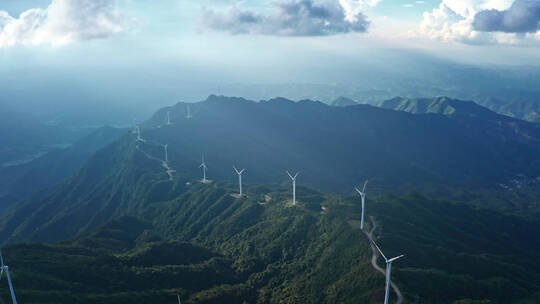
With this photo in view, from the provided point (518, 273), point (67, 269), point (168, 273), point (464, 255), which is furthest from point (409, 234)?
point (67, 269)

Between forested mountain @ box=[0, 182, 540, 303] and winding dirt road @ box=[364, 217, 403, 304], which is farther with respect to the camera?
forested mountain @ box=[0, 182, 540, 303]

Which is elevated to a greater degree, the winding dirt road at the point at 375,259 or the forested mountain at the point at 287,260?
the winding dirt road at the point at 375,259

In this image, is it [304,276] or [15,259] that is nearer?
[15,259]

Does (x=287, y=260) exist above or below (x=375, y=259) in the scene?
below

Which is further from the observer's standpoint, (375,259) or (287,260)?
(287,260)

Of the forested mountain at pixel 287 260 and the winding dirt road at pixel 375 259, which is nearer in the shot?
the winding dirt road at pixel 375 259

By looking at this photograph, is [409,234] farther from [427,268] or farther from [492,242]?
[492,242]

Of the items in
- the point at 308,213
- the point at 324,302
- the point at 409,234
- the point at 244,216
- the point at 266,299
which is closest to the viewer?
the point at 324,302

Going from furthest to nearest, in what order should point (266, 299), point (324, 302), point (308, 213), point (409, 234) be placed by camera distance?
point (308, 213)
point (409, 234)
point (266, 299)
point (324, 302)

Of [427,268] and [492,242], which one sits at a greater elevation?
[427,268]

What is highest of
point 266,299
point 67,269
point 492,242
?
point 67,269

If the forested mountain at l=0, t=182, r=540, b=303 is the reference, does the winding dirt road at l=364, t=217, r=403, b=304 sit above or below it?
above
